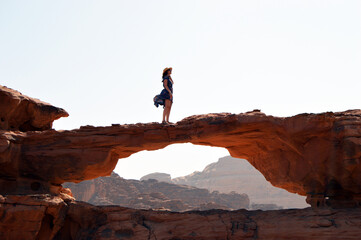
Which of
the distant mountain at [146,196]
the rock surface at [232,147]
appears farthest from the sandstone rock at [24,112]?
the distant mountain at [146,196]

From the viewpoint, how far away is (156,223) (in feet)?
41.5

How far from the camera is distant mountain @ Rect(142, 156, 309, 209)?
73.4 m

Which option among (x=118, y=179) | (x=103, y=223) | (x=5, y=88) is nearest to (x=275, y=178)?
(x=103, y=223)

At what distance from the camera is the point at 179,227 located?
12.3m

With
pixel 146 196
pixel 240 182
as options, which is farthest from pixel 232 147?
pixel 240 182

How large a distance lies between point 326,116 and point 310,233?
155 inches

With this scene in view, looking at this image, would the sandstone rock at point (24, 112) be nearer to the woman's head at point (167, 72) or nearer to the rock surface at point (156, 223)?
the rock surface at point (156, 223)

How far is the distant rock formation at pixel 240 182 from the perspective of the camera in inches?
2889

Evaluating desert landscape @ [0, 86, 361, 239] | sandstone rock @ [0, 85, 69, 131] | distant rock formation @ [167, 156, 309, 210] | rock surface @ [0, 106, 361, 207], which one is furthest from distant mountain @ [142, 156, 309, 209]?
sandstone rock @ [0, 85, 69, 131]

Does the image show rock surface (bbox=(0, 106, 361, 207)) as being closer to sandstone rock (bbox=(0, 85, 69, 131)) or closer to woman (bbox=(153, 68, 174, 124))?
woman (bbox=(153, 68, 174, 124))

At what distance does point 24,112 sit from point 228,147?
27.9 feet

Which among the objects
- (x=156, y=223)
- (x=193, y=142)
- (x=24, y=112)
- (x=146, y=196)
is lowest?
(x=156, y=223)

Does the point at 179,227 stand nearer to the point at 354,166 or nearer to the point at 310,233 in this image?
the point at 310,233

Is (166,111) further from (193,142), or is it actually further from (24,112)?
(24,112)
